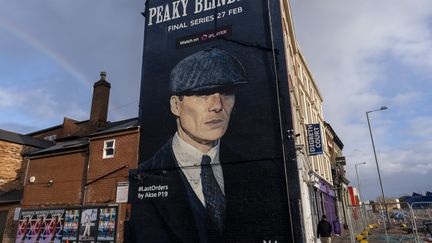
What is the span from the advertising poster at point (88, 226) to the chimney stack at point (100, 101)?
22.0 feet

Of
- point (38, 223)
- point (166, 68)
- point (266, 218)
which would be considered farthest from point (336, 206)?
point (38, 223)

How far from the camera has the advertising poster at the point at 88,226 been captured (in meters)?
18.2

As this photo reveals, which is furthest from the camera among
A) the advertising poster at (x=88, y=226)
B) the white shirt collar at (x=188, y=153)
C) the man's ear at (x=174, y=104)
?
the man's ear at (x=174, y=104)

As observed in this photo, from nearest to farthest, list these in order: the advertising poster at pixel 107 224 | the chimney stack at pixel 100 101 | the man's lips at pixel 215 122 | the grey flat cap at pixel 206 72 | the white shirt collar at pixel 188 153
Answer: the white shirt collar at pixel 188 153, the man's lips at pixel 215 122, the advertising poster at pixel 107 224, the grey flat cap at pixel 206 72, the chimney stack at pixel 100 101

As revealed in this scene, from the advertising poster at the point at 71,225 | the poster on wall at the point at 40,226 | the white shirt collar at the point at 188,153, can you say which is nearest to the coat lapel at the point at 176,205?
the white shirt collar at the point at 188,153

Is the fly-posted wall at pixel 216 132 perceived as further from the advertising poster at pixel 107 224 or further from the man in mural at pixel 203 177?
the advertising poster at pixel 107 224

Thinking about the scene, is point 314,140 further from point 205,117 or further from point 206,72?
point 206,72

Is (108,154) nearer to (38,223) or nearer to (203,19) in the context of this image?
(38,223)

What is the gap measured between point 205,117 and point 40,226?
40.2 ft

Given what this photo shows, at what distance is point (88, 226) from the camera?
18469 millimetres

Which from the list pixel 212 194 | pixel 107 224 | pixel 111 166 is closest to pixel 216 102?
pixel 212 194

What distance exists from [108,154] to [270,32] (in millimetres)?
11722

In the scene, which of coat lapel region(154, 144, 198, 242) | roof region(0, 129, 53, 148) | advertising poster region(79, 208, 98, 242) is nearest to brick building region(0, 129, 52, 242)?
roof region(0, 129, 53, 148)

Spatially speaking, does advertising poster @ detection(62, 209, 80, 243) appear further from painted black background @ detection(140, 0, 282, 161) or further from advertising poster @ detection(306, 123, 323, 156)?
advertising poster @ detection(306, 123, 323, 156)
